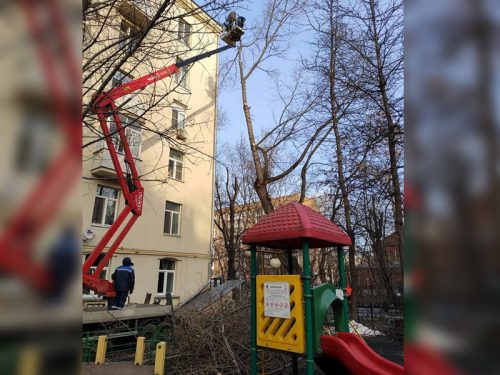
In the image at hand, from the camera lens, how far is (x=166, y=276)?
618 inches

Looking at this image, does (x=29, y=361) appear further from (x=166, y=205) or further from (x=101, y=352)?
(x=166, y=205)

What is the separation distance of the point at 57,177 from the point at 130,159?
10.8m

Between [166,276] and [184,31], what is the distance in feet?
43.0

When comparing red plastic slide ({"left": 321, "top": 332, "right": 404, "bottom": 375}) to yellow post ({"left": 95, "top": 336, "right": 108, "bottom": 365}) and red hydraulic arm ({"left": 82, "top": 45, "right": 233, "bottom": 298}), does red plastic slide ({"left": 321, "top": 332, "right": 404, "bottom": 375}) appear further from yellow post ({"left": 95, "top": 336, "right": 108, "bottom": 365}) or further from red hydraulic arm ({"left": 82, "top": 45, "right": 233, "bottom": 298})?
yellow post ({"left": 95, "top": 336, "right": 108, "bottom": 365})

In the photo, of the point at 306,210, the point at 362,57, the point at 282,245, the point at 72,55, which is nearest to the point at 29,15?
the point at 72,55

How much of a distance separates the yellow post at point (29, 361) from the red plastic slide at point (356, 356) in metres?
3.36

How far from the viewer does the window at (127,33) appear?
3725 millimetres

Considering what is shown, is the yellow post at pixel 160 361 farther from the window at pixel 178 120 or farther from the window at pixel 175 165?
the window at pixel 175 165

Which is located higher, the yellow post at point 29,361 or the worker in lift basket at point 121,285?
the yellow post at point 29,361

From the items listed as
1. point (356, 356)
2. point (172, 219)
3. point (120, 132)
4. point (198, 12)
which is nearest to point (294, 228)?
point (356, 356)

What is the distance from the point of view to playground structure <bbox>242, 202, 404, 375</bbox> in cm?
393

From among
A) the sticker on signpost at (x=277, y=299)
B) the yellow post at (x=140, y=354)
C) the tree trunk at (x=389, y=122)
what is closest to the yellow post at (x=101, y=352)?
the yellow post at (x=140, y=354)

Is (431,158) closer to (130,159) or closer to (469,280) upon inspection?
(469,280)

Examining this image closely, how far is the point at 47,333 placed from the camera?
0.35 metres
